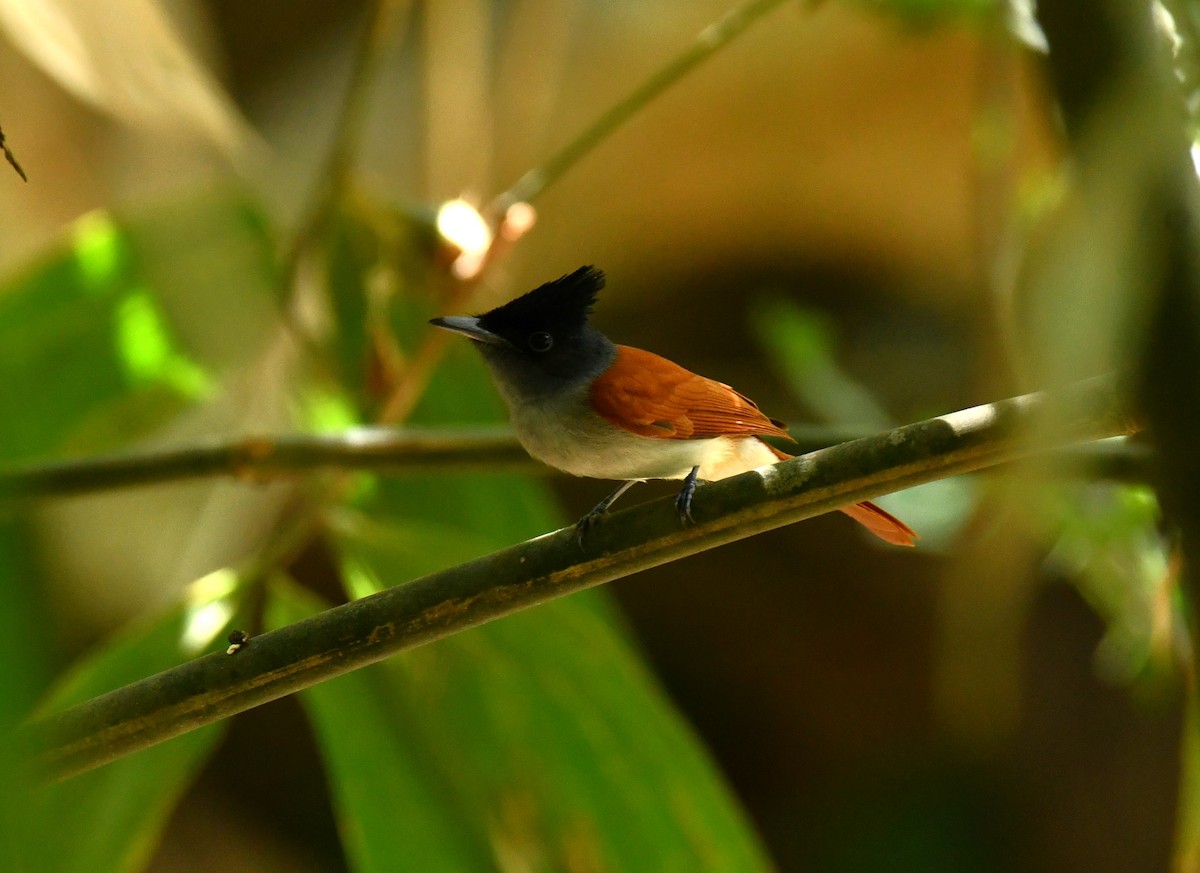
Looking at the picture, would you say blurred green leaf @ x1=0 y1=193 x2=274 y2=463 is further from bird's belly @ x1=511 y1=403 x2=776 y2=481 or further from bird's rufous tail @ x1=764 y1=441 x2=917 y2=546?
bird's rufous tail @ x1=764 y1=441 x2=917 y2=546

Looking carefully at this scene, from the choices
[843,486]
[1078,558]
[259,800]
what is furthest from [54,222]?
[843,486]

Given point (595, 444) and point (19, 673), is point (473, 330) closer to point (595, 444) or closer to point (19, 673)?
point (595, 444)

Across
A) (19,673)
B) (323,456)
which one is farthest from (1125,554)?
(19,673)

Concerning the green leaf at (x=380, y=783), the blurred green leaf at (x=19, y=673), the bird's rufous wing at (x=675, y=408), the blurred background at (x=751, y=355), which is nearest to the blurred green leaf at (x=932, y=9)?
the blurred background at (x=751, y=355)

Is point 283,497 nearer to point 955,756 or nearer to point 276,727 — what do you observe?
point 276,727

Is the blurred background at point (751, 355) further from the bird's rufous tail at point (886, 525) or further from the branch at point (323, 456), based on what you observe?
the bird's rufous tail at point (886, 525)

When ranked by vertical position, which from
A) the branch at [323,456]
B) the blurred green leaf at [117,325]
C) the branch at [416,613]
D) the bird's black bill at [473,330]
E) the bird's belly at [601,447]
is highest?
the blurred green leaf at [117,325]
